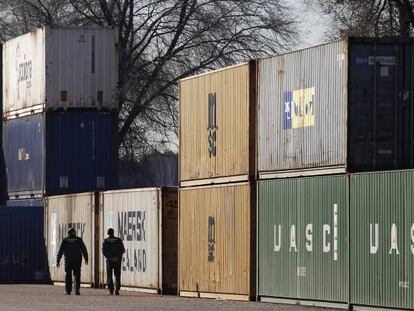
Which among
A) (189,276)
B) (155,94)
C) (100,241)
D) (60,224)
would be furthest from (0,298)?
(155,94)

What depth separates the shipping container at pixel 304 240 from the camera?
25.7 meters

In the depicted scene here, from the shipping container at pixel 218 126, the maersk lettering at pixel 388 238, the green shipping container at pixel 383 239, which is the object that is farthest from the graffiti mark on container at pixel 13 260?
the maersk lettering at pixel 388 238

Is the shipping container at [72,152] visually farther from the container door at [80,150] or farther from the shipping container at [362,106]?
the shipping container at [362,106]

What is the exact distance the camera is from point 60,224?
39938 mm

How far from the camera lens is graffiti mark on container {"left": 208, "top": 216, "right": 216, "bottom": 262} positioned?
30.5 m

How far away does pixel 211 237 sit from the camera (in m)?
30.7

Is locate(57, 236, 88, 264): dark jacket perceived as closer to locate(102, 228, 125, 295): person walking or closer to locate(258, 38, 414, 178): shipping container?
locate(102, 228, 125, 295): person walking

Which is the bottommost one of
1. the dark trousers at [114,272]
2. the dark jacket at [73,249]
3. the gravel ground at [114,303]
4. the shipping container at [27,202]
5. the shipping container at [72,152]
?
the gravel ground at [114,303]

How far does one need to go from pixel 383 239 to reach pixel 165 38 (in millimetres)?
32209

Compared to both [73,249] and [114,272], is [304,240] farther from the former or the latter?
[73,249]

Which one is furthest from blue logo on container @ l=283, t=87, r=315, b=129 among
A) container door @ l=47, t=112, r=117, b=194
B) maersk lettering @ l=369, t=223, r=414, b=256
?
container door @ l=47, t=112, r=117, b=194

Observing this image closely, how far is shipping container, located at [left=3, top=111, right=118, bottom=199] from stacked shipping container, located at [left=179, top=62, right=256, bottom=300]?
7.92 m

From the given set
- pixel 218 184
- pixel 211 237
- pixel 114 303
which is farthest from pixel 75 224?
pixel 114 303

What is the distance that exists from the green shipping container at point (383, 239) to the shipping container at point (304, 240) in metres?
0.39
